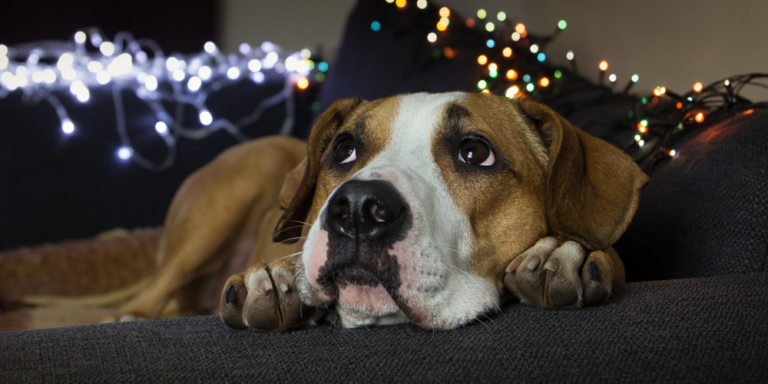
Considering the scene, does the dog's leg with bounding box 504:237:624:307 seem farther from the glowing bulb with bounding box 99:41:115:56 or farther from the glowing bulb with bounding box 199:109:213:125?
the glowing bulb with bounding box 99:41:115:56

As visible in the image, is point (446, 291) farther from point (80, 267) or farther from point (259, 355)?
point (80, 267)

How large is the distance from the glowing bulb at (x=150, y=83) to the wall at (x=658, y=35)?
239cm

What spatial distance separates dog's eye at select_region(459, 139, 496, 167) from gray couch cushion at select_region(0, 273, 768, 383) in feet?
1.68

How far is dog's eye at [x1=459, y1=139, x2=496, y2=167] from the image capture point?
1.46m

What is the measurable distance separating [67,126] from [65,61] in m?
0.62

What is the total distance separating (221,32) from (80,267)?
173 inches

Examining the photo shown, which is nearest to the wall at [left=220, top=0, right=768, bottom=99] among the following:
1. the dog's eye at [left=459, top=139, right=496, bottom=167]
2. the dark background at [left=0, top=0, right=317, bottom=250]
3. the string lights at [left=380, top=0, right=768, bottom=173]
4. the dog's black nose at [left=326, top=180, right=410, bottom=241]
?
the string lights at [left=380, top=0, right=768, bottom=173]

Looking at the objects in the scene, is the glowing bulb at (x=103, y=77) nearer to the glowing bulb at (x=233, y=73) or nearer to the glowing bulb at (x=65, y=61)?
the glowing bulb at (x=65, y=61)

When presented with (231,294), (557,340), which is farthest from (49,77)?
(557,340)

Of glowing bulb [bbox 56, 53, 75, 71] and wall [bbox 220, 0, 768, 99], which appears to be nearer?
wall [bbox 220, 0, 768, 99]

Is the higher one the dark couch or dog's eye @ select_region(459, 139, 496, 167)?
dog's eye @ select_region(459, 139, 496, 167)

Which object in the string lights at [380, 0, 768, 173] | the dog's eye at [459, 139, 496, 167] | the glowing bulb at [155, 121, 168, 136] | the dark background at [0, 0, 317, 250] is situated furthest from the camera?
the glowing bulb at [155, 121, 168, 136]

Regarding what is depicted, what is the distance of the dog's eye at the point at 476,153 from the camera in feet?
4.78

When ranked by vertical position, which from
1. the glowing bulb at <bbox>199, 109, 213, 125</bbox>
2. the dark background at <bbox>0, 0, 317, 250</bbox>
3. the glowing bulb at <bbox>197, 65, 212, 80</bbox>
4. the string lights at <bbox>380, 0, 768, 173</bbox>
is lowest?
the dark background at <bbox>0, 0, 317, 250</bbox>
